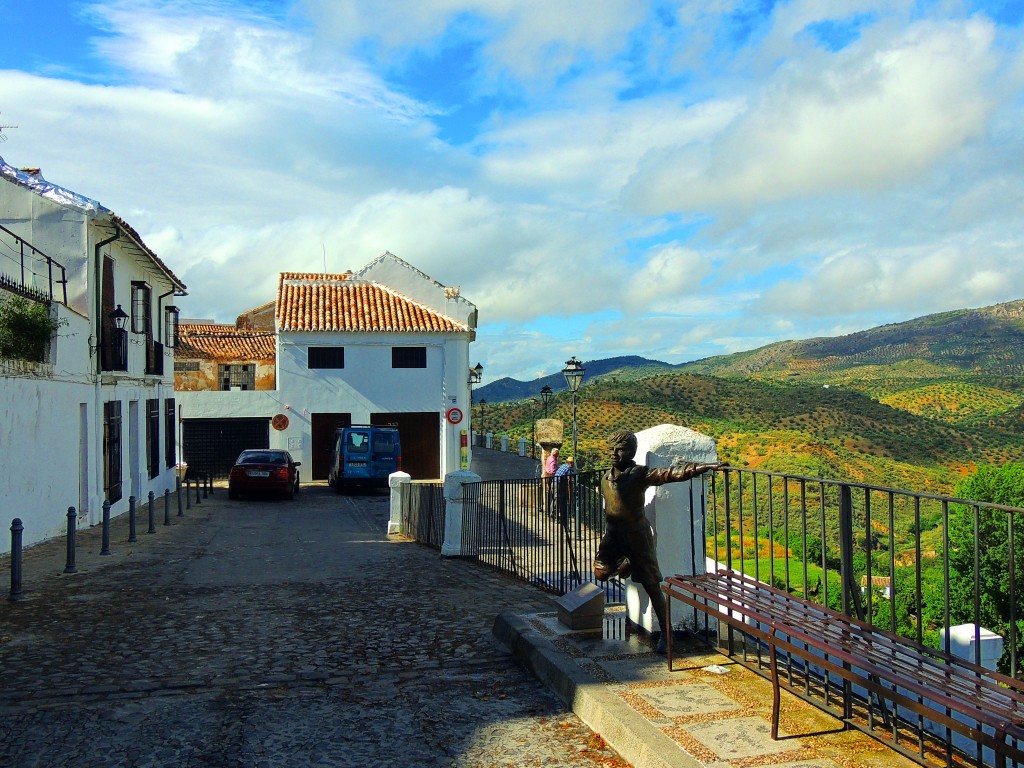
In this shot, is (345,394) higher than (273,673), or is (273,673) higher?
(345,394)

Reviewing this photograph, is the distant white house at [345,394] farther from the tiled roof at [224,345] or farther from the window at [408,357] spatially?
the tiled roof at [224,345]

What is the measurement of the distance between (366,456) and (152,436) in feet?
18.7

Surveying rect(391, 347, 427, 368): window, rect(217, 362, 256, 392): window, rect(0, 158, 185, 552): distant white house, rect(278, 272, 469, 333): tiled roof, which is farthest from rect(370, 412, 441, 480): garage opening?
rect(0, 158, 185, 552): distant white house

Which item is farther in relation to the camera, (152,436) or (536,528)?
(152,436)

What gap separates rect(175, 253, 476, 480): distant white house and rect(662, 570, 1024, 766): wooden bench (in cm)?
2562

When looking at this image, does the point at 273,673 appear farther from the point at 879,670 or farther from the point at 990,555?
the point at 990,555

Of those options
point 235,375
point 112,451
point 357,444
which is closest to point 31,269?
point 112,451

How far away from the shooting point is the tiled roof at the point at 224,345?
120ft

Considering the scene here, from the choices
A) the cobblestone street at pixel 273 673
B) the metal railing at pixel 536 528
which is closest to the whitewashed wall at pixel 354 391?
the metal railing at pixel 536 528

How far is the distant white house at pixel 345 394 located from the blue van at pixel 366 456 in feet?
16.3

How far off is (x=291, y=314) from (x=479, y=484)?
2111 centimetres

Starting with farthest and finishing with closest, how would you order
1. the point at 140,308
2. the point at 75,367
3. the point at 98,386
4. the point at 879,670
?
the point at 140,308 → the point at 98,386 → the point at 75,367 → the point at 879,670

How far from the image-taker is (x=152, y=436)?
23.2 m

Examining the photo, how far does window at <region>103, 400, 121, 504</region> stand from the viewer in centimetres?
1820
